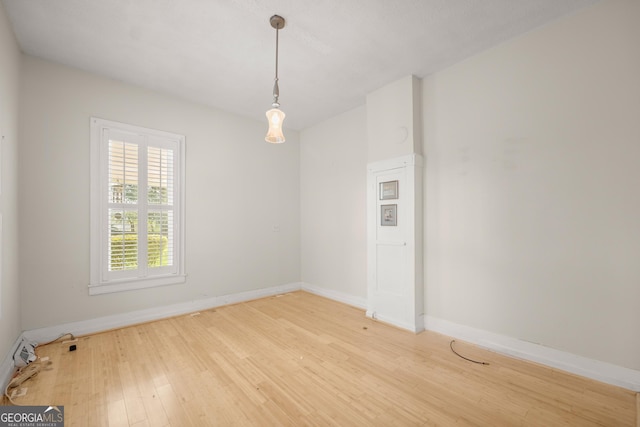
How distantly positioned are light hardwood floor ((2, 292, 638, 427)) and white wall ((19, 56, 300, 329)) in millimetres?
643

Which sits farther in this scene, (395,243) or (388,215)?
(388,215)

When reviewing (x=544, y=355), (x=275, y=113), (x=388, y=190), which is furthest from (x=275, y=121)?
(x=544, y=355)

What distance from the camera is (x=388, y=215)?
12.3ft

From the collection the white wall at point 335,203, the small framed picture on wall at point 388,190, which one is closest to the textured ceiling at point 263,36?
the white wall at point 335,203

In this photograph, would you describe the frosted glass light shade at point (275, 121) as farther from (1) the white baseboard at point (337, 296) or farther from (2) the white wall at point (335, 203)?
(1) the white baseboard at point (337, 296)

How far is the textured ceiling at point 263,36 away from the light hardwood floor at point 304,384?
10.7 feet

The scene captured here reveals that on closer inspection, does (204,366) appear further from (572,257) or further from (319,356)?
(572,257)

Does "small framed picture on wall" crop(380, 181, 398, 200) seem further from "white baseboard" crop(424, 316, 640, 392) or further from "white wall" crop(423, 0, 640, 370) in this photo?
"white baseboard" crop(424, 316, 640, 392)

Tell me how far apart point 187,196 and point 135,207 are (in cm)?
69

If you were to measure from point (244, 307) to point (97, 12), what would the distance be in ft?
12.9

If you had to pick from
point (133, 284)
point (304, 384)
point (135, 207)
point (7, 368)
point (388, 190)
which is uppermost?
point (388, 190)

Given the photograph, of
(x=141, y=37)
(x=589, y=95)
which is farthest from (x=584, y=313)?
(x=141, y=37)

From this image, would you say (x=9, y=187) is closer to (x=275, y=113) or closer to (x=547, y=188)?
(x=275, y=113)

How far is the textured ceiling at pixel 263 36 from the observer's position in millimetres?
2389
